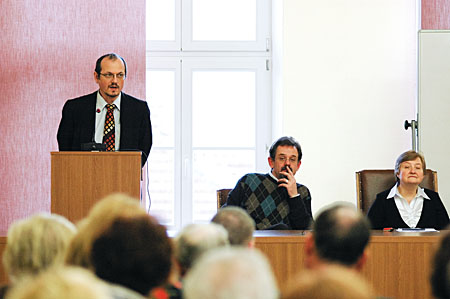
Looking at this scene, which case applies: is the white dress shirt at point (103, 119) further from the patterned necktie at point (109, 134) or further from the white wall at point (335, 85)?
the white wall at point (335, 85)

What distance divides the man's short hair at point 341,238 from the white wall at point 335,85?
4.08m

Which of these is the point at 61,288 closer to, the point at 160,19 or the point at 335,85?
the point at 335,85

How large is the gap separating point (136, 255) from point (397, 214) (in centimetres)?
327

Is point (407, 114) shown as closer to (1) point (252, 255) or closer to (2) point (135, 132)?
(2) point (135, 132)

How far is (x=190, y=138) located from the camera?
23.0 feet

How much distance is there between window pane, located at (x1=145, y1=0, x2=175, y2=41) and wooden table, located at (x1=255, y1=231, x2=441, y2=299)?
379 cm

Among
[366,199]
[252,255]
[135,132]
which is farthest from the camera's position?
[366,199]

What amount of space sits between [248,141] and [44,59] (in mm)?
2026

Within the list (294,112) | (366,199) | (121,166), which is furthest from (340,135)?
Result: (121,166)

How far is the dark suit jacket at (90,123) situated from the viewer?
4.48 metres

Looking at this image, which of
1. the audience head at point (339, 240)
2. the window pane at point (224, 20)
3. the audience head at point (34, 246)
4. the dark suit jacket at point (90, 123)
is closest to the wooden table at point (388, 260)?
the dark suit jacket at point (90, 123)

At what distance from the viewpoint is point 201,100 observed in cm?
704

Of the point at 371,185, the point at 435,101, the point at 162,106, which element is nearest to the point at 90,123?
the point at 371,185

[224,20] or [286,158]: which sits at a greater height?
[224,20]
